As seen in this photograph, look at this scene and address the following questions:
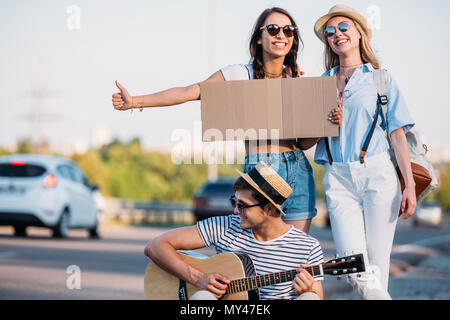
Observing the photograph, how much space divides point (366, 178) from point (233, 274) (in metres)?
0.94

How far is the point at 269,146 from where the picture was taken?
4.41 metres

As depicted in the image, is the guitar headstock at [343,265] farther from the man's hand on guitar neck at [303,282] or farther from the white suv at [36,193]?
the white suv at [36,193]

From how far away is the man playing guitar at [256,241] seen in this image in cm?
399

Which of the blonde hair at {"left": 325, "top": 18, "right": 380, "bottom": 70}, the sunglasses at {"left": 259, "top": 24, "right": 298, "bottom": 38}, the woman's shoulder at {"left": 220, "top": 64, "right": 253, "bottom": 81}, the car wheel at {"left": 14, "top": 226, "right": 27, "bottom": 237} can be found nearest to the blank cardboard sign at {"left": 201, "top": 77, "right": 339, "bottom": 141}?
→ the woman's shoulder at {"left": 220, "top": 64, "right": 253, "bottom": 81}

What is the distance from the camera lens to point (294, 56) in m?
4.63

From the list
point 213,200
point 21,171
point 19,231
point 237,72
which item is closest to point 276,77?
point 237,72

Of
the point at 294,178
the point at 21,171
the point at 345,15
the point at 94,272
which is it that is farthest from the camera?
the point at 21,171

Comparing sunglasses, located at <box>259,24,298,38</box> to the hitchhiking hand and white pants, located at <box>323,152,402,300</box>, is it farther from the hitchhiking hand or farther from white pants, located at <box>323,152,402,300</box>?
the hitchhiking hand

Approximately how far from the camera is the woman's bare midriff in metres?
4.40

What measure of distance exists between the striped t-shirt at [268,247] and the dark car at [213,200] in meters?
14.3

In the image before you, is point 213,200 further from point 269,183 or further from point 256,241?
point 269,183

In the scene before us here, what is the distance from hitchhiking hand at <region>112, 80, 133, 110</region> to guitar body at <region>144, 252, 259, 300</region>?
89 cm
